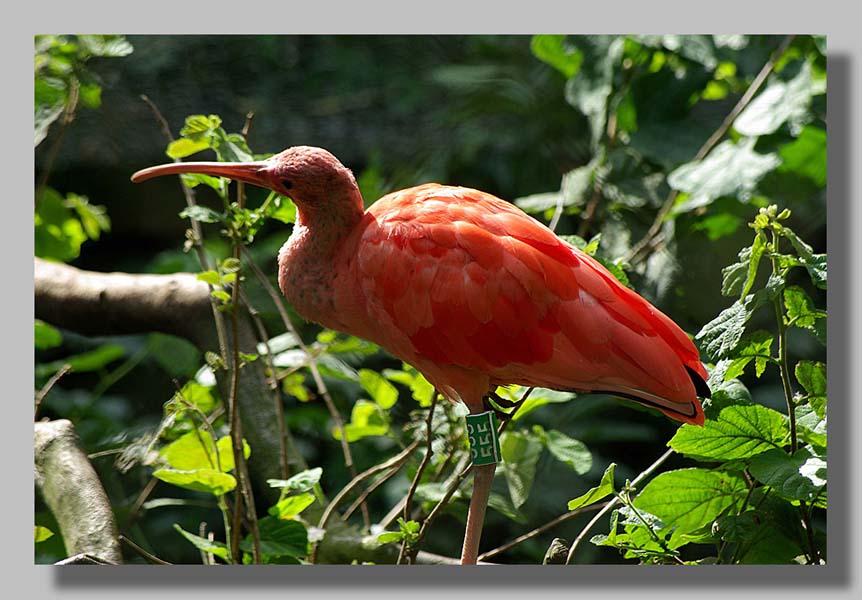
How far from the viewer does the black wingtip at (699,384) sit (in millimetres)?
1133

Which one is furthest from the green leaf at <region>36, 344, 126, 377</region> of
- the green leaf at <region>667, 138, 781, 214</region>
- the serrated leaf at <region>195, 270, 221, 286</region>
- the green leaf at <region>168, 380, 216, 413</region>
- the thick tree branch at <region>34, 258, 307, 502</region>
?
the green leaf at <region>667, 138, 781, 214</region>

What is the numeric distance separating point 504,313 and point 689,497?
36 cm

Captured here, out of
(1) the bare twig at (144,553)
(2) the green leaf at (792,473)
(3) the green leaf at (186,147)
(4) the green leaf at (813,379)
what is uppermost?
(3) the green leaf at (186,147)

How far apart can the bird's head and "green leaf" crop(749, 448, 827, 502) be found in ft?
1.76

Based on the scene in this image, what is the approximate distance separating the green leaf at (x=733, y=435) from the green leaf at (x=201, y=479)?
526 millimetres

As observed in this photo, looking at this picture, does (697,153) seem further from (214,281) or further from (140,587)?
(140,587)

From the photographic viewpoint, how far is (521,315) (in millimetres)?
1090

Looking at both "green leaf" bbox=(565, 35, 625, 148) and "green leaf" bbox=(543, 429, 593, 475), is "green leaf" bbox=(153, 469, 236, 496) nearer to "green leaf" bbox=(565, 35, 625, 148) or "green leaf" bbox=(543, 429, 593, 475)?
"green leaf" bbox=(543, 429, 593, 475)

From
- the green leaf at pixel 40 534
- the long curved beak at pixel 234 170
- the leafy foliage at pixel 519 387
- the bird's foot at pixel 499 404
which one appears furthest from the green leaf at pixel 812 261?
the green leaf at pixel 40 534

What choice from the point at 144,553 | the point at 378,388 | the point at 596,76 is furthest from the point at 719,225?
the point at 144,553

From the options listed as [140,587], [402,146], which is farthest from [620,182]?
[140,587]

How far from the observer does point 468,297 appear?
1.09 metres

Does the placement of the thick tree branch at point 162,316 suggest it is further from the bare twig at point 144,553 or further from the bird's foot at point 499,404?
the bird's foot at point 499,404

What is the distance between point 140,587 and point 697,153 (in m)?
1.17
